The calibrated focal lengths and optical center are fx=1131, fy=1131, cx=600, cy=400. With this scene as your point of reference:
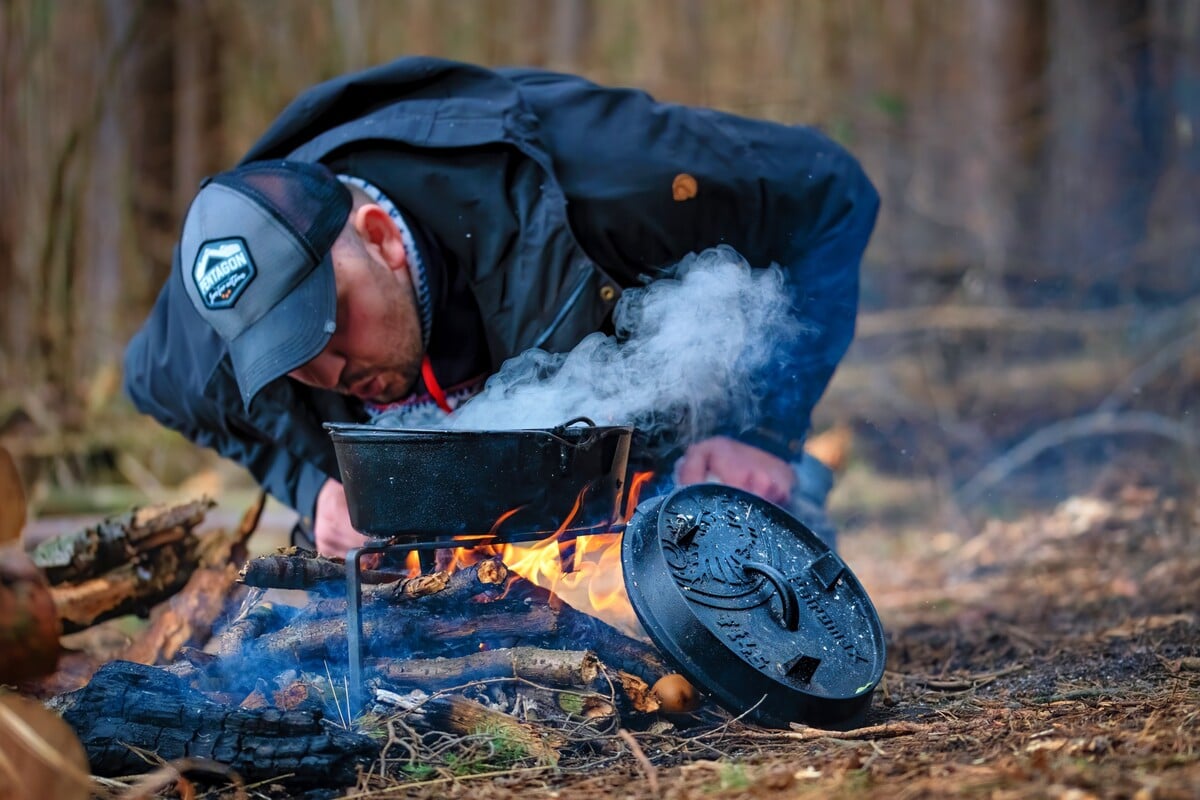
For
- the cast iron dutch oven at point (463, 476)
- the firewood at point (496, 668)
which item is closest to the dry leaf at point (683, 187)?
the cast iron dutch oven at point (463, 476)

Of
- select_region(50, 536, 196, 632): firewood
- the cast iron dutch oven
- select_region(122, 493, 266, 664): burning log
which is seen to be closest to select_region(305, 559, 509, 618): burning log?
the cast iron dutch oven

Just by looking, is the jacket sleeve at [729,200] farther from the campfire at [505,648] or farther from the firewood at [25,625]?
the firewood at [25,625]

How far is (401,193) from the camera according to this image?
3.72m

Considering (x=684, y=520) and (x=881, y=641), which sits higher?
(x=684, y=520)

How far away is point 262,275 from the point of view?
10.3 feet

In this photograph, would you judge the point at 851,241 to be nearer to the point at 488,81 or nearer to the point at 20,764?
the point at 488,81

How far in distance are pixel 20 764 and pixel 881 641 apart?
6.82 ft

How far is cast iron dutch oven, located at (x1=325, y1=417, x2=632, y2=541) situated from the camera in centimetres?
274

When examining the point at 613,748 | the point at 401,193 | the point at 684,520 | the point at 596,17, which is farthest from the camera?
the point at 596,17

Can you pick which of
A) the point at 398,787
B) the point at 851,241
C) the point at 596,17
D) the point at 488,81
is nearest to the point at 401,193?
the point at 488,81

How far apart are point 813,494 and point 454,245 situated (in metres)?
1.81

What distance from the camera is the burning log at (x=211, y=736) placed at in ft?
8.25

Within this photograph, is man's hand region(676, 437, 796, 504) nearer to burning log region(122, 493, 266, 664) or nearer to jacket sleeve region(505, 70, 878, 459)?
jacket sleeve region(505, 70, 878, 459)

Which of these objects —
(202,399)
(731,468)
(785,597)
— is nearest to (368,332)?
(202,399)
